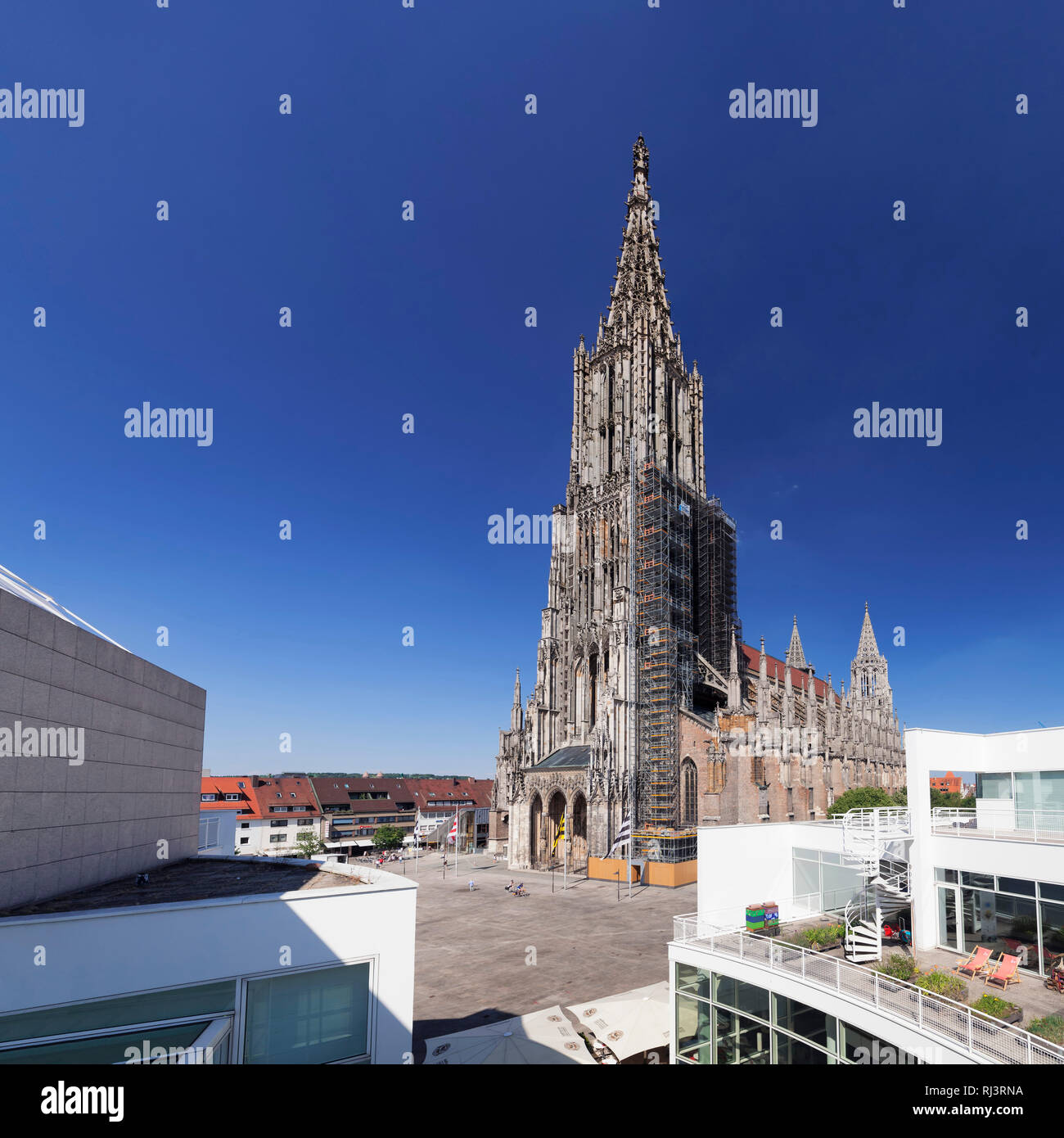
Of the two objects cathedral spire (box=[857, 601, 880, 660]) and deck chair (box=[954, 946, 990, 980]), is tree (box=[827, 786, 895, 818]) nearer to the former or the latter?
deck chair (box=[954, 946, 990, 980])

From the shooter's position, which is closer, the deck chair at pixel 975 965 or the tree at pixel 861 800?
the deck chair at pixel 975 965

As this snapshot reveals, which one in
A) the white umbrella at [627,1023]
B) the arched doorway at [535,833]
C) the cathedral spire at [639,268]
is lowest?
the arched doorway at [535,833]

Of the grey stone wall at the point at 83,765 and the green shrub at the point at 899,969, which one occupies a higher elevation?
the grey stone wall at the point at 83,765

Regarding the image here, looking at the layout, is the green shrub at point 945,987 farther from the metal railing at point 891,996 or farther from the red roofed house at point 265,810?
the red roofed house at point 265,810

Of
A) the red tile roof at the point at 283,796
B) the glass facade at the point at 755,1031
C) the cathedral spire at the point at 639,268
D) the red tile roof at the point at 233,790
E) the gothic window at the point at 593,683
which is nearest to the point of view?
the glass facade at the point at 755,1031

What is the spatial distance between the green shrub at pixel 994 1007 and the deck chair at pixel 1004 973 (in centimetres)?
213

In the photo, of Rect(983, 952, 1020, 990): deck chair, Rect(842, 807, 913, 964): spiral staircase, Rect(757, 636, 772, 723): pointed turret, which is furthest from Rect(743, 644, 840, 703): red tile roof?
Rect(983, 952, 1020, 990): deck chair

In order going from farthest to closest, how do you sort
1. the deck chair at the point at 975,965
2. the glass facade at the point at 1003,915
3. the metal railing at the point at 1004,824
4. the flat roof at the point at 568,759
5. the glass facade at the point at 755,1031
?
the flat roof at the point at 568,759 → the metal railing at the point at 1004,824 → the glass facade at the point at 1003,915 → the deck chair at the point at 975,965 → the glass facade at the point at 755,1031

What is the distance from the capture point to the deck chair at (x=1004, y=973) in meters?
13.9

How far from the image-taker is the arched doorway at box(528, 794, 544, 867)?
5288 cm

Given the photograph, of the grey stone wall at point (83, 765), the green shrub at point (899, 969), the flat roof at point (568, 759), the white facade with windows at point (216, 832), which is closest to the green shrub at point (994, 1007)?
the green shrub at point (899, 969)

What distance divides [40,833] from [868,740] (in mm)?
68229
